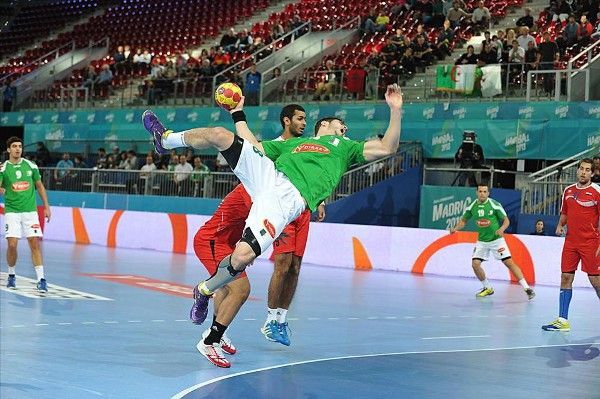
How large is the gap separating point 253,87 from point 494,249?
14307 mm

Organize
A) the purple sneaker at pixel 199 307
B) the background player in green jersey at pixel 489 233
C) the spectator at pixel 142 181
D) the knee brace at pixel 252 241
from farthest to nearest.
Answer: the spectator at pixel 142 181
the background player in green jersey at pixel 489 233
the purple sneaker at pixel 199 307
the knee brace at pixel 252 241

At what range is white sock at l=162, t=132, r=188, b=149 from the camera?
835cm

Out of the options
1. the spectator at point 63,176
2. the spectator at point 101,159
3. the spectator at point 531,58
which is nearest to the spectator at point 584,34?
the spectator at point 531,58

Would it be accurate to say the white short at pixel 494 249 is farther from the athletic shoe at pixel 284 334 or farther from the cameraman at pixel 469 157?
the athletic shoe at pixel 284 334

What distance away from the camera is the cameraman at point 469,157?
23.2 meters

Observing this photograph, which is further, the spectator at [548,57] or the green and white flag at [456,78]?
the green and white flag at [456,78]

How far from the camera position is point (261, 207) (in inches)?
329

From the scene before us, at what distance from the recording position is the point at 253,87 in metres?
30.3

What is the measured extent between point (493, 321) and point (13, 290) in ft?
22.6

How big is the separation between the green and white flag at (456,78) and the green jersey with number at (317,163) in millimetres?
16515

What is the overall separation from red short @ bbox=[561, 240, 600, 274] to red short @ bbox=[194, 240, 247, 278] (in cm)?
499

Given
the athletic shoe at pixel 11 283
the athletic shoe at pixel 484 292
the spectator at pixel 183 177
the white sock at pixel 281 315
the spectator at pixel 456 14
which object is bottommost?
the athletic shoe at pixel 484 292

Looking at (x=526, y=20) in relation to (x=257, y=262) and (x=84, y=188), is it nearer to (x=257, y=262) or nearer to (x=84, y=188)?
(x=257, y=262)

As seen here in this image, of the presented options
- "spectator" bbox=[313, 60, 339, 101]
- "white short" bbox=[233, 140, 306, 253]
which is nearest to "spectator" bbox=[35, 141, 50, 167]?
"spectator" bbox=[313, 60, 339, 101]
